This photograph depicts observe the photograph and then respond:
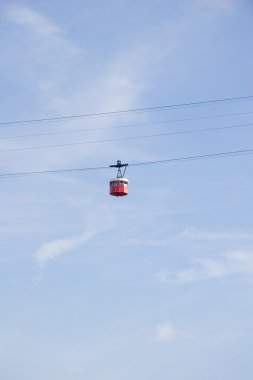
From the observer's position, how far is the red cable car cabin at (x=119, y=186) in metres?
38.2

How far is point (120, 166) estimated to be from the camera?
35.3 m

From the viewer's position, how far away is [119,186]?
3825 cm

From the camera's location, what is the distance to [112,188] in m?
38.2

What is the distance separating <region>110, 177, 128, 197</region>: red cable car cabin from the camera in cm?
3825

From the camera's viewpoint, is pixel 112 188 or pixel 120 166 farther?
pixel 112 188

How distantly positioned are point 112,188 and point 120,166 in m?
3.22
